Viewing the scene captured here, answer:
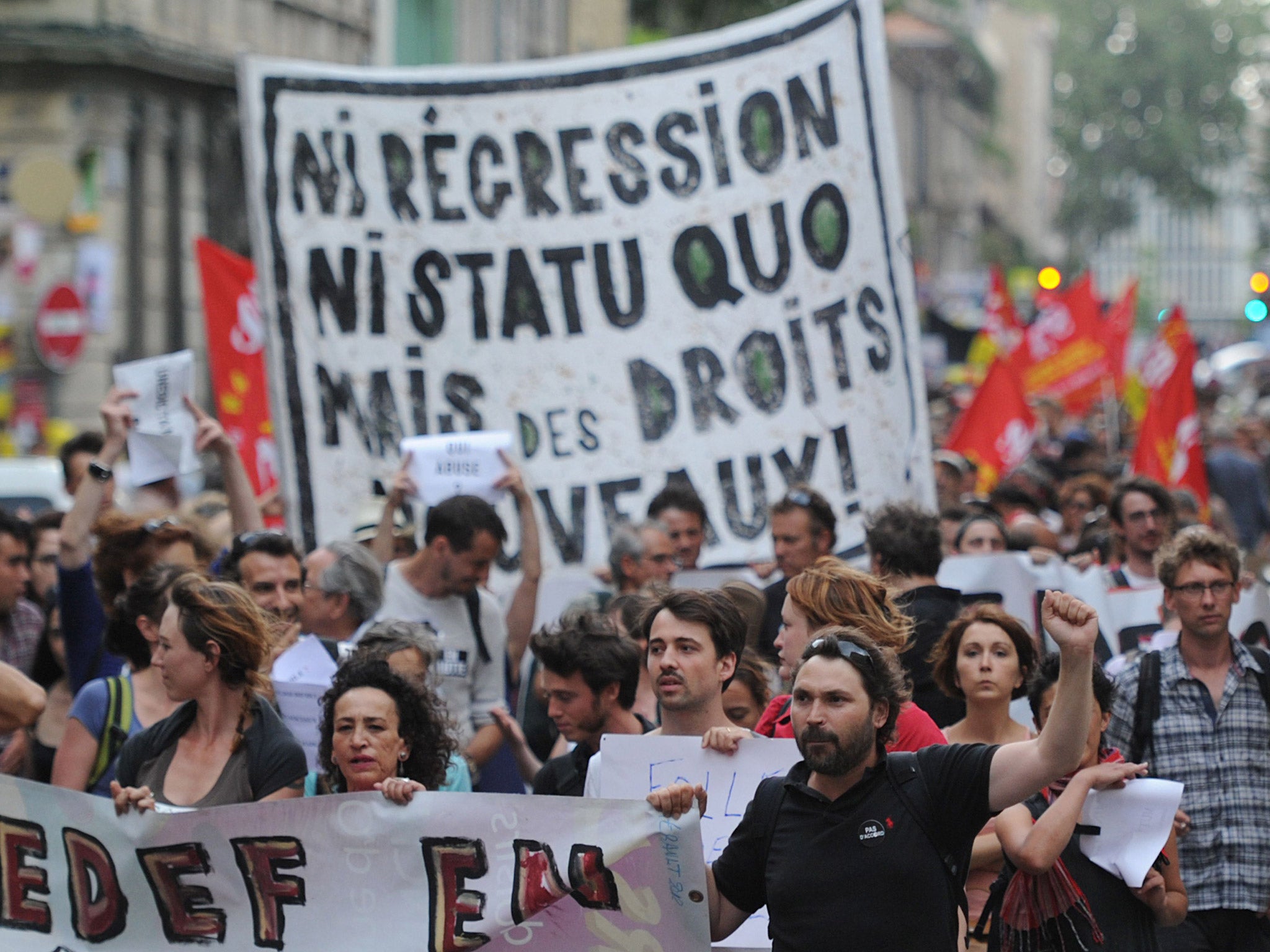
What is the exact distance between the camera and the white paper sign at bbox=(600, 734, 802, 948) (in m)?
4.29

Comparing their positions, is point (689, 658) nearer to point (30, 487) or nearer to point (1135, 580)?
point (1135, 580)

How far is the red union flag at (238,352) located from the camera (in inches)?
368

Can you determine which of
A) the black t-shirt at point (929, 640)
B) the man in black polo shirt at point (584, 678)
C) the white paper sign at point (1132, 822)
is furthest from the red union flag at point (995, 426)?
the white paper sign at point (1132, 822)

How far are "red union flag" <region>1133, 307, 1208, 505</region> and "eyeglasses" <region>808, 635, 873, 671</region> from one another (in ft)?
22.5

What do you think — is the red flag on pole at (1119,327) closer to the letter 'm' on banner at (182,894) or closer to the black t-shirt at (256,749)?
the black t-shirt at (256,749)

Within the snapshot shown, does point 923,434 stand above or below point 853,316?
below

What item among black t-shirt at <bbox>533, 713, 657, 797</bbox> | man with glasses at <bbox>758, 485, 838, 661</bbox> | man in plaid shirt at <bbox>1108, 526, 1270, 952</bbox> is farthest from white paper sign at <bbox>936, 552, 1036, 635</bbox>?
black t-shirt at <bbox>533, 713, 657, 797</bbox>

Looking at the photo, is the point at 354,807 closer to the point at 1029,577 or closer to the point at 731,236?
the point at 1029,577

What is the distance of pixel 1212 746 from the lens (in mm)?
5262

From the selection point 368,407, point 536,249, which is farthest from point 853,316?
point 368,407

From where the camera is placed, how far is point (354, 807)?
4.42 meters

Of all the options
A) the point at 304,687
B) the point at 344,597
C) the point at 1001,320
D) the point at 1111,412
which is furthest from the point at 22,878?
the point at 1111,412

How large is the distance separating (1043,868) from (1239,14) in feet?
283

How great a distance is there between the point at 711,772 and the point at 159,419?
130 inches
